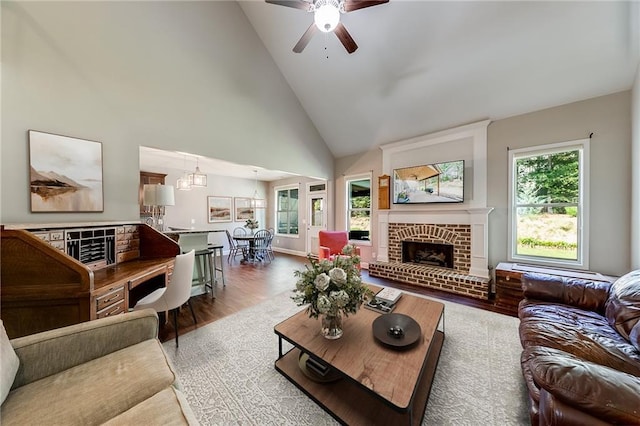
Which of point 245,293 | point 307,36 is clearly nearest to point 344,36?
point 307,36

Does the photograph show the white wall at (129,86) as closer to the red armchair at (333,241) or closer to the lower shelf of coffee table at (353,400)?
the red armchair at (333,241)

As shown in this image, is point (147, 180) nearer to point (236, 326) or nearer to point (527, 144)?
point (236, 326)

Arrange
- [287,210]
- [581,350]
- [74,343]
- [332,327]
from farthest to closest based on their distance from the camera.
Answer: [287,210] < [332,327] < [581,350] < [74,343]

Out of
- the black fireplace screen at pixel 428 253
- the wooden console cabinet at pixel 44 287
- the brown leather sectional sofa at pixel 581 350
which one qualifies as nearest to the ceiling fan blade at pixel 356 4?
the brown leather sectional sofa at pixel 581 350

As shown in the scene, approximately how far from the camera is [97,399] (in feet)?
3.12

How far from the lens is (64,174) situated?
209 cm

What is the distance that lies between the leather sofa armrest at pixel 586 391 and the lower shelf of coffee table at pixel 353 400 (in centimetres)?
61

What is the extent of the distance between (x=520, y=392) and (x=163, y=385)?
2.29 metres

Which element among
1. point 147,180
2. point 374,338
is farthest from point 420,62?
point 147,180

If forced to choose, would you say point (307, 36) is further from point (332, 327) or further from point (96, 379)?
point (96, 379)

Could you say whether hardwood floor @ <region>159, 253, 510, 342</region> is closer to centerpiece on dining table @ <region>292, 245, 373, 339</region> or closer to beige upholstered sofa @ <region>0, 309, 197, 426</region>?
beige upholstered sofa @ <region>0, 309, 197, 426</region>

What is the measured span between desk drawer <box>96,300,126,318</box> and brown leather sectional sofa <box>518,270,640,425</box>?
2726 millimetres

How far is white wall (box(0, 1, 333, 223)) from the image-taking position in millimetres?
1878

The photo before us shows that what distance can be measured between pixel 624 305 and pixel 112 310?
3883 millimetres
